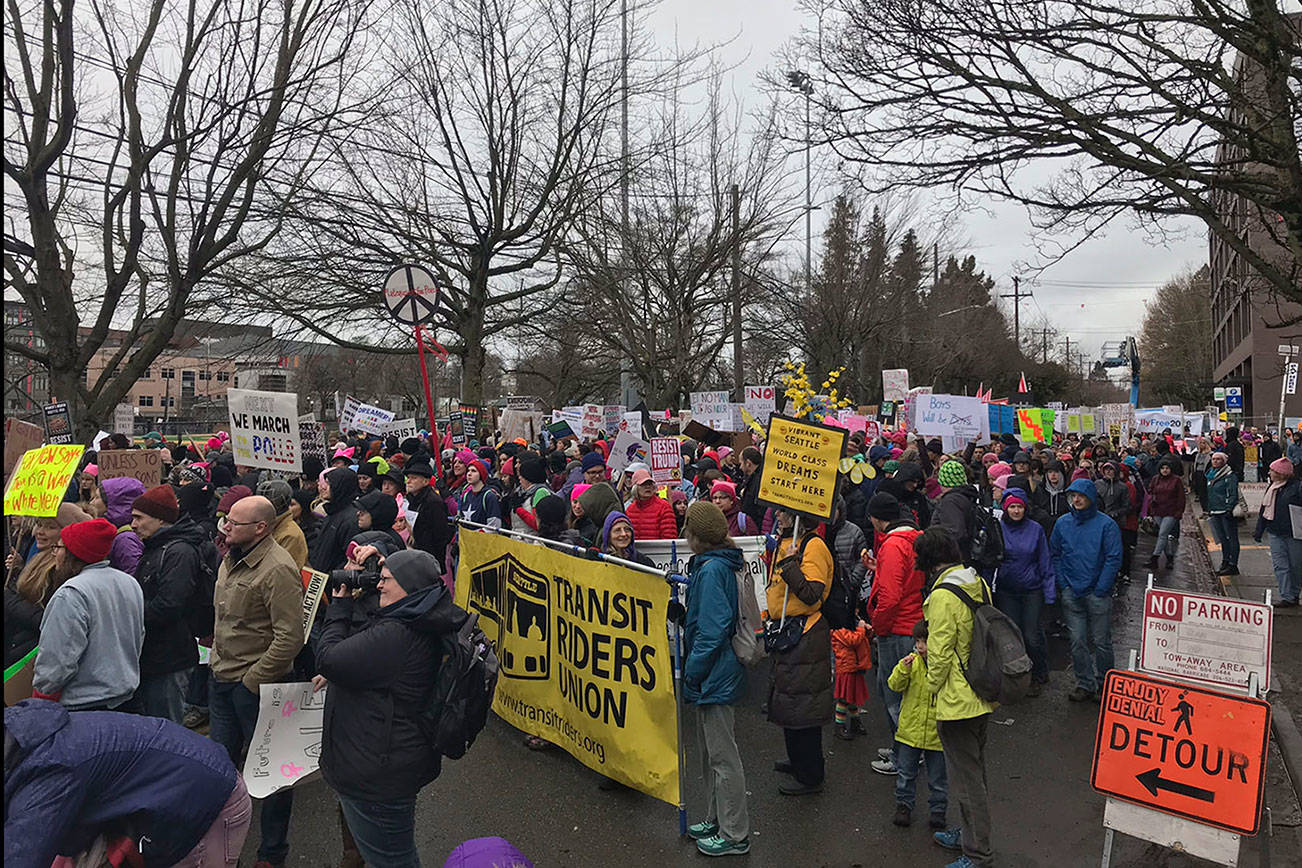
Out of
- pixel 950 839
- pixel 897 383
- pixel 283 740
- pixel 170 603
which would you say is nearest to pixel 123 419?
pixel 170 603

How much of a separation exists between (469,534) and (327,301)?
1461 centimetres

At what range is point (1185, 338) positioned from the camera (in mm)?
74062

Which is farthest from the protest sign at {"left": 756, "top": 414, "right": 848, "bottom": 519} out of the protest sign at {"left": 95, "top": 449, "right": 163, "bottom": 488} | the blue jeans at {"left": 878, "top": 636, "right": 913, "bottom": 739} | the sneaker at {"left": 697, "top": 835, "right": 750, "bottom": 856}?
the protest sign at {"left": 95, "top": 449, "right": 163, "bottom": 488}

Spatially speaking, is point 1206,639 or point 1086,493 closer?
point 1206,639

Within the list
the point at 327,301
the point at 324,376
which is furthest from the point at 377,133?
the point at 324,376

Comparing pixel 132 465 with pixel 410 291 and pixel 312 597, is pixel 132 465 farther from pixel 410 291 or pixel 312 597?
pixel 312 597

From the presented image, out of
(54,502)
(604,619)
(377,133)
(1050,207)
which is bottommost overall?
(604,619)

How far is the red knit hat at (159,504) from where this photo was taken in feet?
17.6

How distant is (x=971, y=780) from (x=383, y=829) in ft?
A: 9.43

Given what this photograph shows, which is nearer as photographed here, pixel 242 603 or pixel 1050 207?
pixel 242 603

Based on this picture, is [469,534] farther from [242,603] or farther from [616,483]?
[616,483]

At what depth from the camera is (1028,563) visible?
7566 mm

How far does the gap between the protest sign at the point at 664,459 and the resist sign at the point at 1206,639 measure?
657cm

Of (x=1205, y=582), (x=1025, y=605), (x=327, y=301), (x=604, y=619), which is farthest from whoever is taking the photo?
(x=327, y=301)
